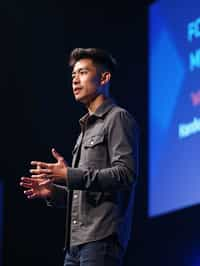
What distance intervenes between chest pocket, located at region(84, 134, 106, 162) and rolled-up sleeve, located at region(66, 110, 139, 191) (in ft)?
0.06

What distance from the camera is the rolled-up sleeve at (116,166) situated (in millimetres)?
2082

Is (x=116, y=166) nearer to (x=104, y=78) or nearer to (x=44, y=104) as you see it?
(x=104, y=78)

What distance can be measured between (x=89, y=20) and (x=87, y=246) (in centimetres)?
308

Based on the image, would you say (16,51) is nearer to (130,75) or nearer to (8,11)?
(8,11)

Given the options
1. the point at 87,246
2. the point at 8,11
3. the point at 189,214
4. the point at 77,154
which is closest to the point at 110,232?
the point at 87,246

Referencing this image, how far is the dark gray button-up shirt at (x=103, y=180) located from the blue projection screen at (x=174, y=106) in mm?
1807

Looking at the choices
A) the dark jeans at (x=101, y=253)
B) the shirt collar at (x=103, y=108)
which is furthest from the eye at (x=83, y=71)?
the dark jeans at (x=101, y=253)

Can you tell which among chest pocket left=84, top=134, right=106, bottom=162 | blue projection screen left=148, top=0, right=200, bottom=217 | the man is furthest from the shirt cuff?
blue projection screen left=148, top=0, right=200, bottom=217

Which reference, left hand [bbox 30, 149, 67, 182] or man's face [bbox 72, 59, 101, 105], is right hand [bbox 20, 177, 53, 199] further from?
man's face [bbox 72, 59, 101, 105]

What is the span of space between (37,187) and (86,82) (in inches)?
15.4

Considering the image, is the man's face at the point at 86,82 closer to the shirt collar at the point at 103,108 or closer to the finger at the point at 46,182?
the shirt collar at the point at 103,108

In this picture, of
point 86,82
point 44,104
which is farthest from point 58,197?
point 44,104

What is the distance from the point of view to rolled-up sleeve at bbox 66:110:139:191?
2082 millimetres

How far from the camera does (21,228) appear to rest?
4.73 metres
